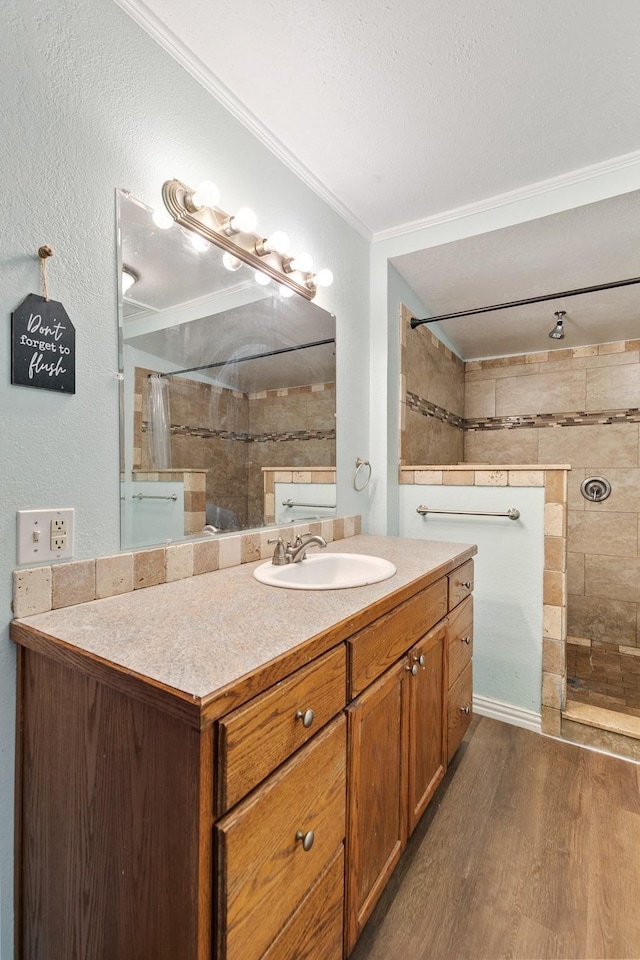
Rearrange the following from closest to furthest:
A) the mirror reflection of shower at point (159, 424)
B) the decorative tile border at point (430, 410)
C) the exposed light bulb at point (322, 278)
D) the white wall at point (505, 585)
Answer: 1. the mirror reflection of shower at point (159, 424)
2. the exposed light bulb at point (322, 278)
3. the white wall at point (505, 585)
4. the decorative tile border at point (430, 410)

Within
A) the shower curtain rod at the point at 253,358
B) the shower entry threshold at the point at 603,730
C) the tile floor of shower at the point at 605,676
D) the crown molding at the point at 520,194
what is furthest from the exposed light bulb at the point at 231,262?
the tile floor of shower at the point at 605,676

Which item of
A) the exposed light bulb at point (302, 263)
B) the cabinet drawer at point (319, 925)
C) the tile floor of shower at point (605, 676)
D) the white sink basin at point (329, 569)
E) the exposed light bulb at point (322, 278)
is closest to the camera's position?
the cabinet drawer at point (319, 925)

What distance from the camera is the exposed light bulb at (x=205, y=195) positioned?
126cm

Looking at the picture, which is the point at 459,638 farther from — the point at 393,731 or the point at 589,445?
the point at 589,445

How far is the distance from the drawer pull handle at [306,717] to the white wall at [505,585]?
1.61 metres

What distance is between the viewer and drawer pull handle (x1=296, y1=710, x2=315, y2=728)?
0.81 metres

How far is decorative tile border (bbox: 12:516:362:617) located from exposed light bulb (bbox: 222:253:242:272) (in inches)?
34.2

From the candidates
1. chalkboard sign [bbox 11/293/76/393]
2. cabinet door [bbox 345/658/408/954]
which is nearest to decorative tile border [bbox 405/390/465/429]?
cabinet door [bbox 345/658/408/954]

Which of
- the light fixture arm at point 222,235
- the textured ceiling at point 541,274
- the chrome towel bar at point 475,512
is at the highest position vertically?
the textured ceiling at point 541,274

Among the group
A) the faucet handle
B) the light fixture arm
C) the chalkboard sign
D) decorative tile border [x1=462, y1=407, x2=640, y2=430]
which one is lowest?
the faucet handle

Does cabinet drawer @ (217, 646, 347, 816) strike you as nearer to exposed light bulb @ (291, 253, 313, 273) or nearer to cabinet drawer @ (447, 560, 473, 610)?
cabinet drawer @ (447, 560, 473, 610)

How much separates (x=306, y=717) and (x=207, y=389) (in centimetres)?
99

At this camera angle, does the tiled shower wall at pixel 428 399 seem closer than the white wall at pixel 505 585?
No

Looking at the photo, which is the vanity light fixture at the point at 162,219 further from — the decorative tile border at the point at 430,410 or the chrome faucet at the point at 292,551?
the decorative tile border at the point at 430,410
